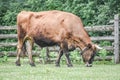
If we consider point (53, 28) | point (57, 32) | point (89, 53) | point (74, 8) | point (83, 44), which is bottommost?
point (74, 8)

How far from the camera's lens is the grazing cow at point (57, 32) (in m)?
17.0

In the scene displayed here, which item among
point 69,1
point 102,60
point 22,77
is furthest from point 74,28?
point 69,1

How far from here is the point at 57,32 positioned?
17.2 m

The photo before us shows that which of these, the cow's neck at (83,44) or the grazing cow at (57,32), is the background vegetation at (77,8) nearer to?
the grazing cow at (57,32)

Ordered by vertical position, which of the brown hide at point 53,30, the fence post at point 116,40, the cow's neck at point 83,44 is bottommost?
the fence post at point 116,40

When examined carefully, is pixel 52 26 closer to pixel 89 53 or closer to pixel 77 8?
pixel 89 53

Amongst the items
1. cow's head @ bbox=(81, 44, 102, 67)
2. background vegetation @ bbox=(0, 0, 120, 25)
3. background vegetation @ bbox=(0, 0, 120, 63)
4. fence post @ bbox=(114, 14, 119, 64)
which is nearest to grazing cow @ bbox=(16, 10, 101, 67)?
cow's head @ bbox=(81, 44, 102, 67)

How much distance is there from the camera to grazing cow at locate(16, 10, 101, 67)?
17.0m

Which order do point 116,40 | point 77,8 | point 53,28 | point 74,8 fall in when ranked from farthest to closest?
point 74,8, point 77,8, point 116,40, point 53,28

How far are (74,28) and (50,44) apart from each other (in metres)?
1.09

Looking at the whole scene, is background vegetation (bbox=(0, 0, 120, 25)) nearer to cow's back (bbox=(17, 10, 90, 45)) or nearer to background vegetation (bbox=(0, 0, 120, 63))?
background vegetation (bbox=(0, 0, 120, 63))

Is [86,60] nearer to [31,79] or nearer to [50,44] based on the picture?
[50,44]

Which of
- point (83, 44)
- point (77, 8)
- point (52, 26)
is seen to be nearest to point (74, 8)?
point (77, 8)

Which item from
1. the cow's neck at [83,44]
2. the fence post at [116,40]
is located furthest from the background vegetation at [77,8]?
the cow's neck at [83,44]
